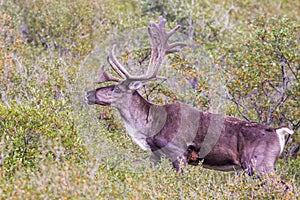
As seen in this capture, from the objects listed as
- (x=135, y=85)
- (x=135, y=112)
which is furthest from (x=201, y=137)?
(x=135, y=85)

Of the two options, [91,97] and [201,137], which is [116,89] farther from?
[201,137]

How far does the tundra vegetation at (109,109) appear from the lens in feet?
27.4

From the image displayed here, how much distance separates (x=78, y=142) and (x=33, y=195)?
8.36 feet

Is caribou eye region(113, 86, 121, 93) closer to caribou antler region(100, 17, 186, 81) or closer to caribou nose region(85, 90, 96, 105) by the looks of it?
caribou antler region(100, 17, 186, 81)

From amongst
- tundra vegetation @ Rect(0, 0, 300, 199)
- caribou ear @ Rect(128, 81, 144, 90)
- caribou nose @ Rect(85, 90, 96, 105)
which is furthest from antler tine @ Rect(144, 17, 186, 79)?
tundra vegetation @ Rect(0, 0, 300, 199)

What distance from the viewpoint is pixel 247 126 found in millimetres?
10453

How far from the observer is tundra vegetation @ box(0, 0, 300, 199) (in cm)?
834

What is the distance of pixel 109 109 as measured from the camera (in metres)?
12.5

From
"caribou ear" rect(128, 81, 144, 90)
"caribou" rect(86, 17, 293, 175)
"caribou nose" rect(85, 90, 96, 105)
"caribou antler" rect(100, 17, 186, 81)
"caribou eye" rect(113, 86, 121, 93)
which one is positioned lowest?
"caribou" rect(86, 17, 293, 175)

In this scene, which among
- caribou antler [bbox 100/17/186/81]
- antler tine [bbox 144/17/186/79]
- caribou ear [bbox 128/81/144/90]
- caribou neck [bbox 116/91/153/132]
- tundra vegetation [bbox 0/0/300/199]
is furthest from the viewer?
antler tine [bbox 144/17/186/79]

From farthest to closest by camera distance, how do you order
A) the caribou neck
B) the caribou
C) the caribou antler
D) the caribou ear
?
the caribou antler, the caribou ear, the caribou neck, the caribou

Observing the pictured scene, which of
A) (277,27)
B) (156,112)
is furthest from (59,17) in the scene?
(156,112)

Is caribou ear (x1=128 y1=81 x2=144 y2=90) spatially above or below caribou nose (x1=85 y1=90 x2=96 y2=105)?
above

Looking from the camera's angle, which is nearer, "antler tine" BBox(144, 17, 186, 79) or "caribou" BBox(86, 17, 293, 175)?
"caribou" BBox(86, 17, 293, 175)
